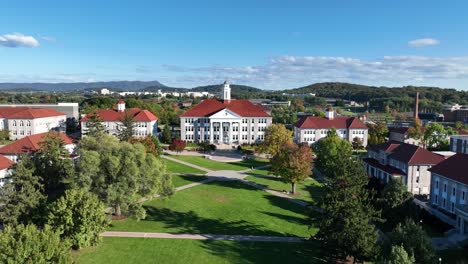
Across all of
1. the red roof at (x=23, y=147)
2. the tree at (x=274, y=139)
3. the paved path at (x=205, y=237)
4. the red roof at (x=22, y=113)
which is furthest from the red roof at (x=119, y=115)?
the paved path at (x=205, y=237)

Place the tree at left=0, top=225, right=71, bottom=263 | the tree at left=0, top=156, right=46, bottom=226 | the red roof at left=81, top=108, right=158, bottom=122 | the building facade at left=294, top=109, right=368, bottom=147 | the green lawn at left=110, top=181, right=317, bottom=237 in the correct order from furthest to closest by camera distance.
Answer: the building facade at left=294, top=109, right=368, bottom=147 → the red roof at left=81, top=108, right=158, bottom=122 → the green lawn at left=110, top=181, right=317, bottom=237 → the tree at left=0, top=156, right=46, bottom=226 → the tree at left=0, top=225, right=71, bottom=263

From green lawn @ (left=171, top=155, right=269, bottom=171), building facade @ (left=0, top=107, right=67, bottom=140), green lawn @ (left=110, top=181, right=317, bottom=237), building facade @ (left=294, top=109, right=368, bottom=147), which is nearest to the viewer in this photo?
green lawn @ (left=110, top=181, right=317, bottom=237)

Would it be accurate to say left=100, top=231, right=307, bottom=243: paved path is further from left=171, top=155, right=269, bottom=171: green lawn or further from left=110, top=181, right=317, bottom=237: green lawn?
left=171, top=155, right=269, bottom=171: green lawn

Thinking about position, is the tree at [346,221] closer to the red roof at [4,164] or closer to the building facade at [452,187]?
the building facade at [452,187]

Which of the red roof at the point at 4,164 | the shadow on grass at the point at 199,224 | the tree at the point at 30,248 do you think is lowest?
the shadow on grass at the point at 199,224

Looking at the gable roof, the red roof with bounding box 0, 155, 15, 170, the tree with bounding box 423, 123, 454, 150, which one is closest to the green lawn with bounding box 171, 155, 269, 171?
the gable roof
